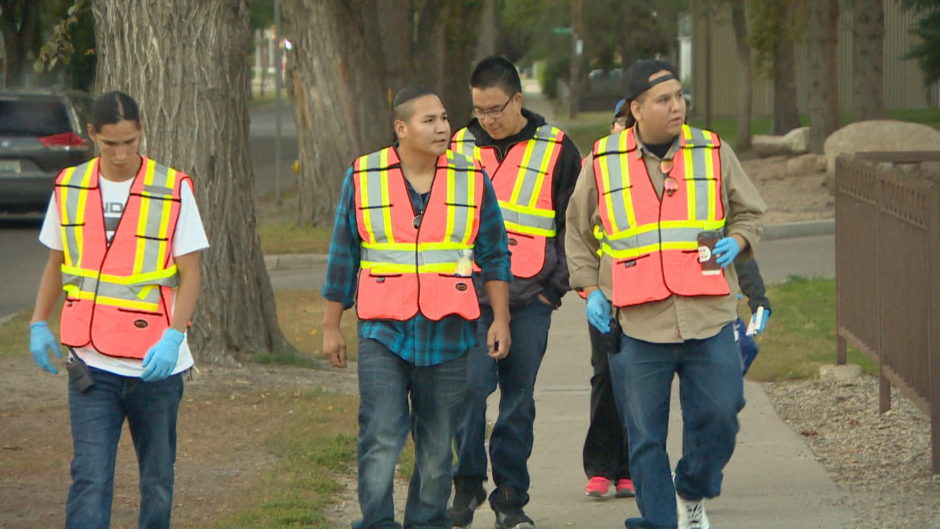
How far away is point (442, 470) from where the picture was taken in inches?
214

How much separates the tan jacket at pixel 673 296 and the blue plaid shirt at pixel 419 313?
0.29 metres

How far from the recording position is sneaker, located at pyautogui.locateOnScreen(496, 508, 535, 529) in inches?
244

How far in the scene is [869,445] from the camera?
772 centimetres

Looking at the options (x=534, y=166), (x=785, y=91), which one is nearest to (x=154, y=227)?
(x=534, y=166)

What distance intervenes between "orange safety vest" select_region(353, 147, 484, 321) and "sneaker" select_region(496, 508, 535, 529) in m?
1.15

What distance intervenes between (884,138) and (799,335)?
10.7 m

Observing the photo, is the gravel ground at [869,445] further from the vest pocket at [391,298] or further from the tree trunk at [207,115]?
the tree trunk at [207,115]

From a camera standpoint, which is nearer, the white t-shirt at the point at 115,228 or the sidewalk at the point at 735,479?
the white t-shirt at the point at 115,228

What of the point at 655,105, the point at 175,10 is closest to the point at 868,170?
the point at 655,105

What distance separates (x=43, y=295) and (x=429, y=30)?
24800 mm

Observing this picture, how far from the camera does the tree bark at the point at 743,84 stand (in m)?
33.9

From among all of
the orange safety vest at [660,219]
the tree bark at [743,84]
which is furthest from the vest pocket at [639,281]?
the tree bark at [743,84]

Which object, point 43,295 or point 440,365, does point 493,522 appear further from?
point 43,295

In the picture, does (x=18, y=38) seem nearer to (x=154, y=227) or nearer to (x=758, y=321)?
(x=758, y=321)
